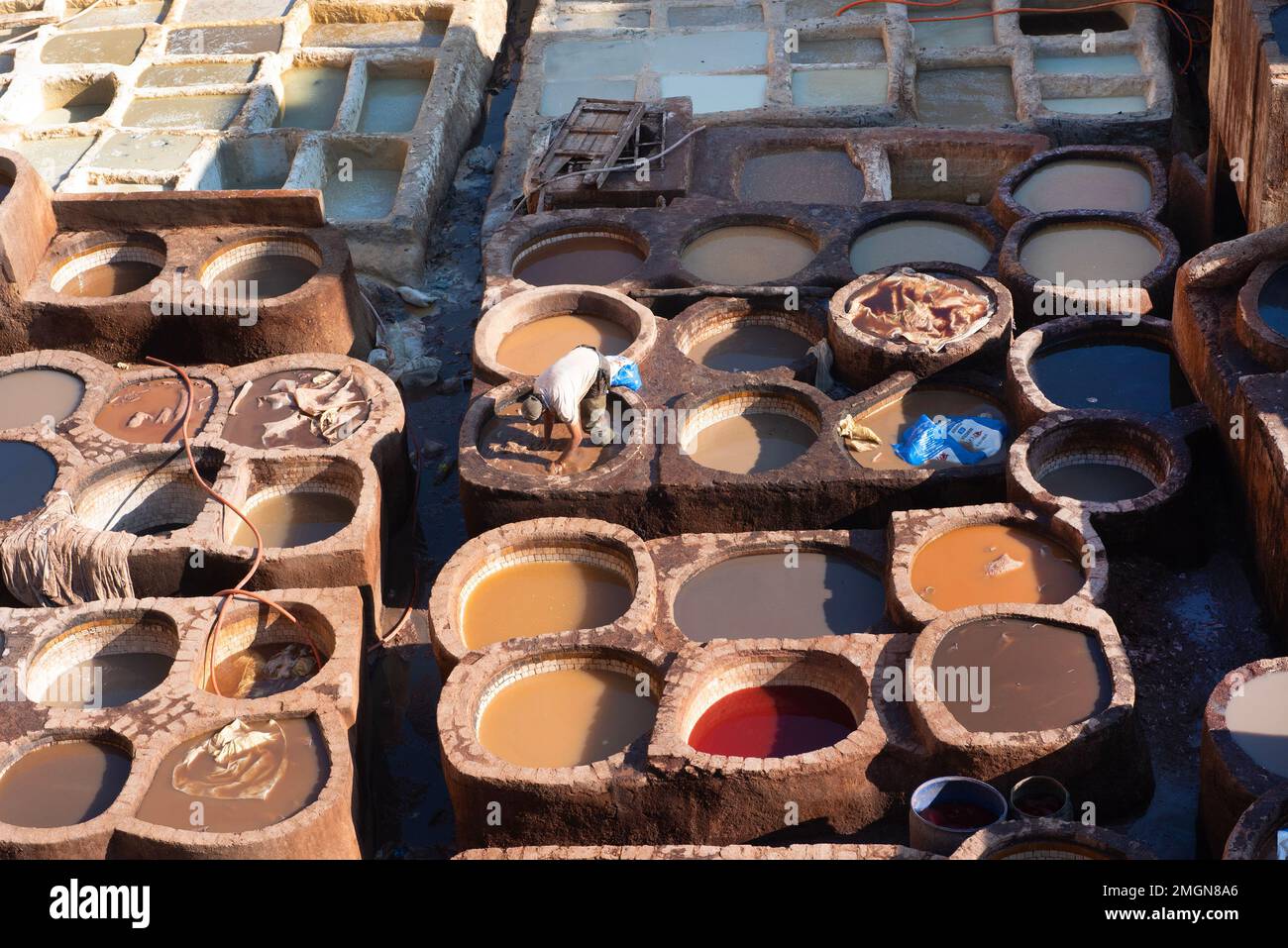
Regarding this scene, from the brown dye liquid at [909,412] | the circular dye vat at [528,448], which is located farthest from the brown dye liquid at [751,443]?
the circular dye vat at [528,448]

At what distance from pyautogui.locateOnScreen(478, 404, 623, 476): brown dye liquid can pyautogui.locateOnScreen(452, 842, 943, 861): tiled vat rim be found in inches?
135

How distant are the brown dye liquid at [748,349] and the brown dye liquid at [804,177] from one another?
219 centimetres

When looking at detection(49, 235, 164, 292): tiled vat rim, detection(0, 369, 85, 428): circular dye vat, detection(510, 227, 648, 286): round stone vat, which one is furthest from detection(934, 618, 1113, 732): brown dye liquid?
detection(49, 235, 164, 292): tiled vat rim

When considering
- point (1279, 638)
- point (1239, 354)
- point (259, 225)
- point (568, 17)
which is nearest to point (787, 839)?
point (1279, 638)

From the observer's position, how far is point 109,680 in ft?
35.4

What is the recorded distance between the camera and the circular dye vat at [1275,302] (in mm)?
11352

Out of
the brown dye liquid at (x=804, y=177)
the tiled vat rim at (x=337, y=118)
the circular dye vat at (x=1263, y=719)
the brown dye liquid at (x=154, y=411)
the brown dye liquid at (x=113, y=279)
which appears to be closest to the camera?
the circular dye vat at (x=1263, y=719)

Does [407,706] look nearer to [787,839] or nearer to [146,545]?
[146,545]

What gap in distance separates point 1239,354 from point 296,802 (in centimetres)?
722

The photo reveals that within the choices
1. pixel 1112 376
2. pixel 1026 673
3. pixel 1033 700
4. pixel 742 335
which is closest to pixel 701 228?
pixel 742 335

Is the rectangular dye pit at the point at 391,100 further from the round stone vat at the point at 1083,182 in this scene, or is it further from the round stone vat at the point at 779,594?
the round stone vat at the point at 779,594

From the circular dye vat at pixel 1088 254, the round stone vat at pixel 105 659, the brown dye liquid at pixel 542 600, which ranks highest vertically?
the circular dye vat at pixel 1088 254

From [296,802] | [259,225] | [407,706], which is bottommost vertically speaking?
[407,706]

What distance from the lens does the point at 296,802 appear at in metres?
9.45
